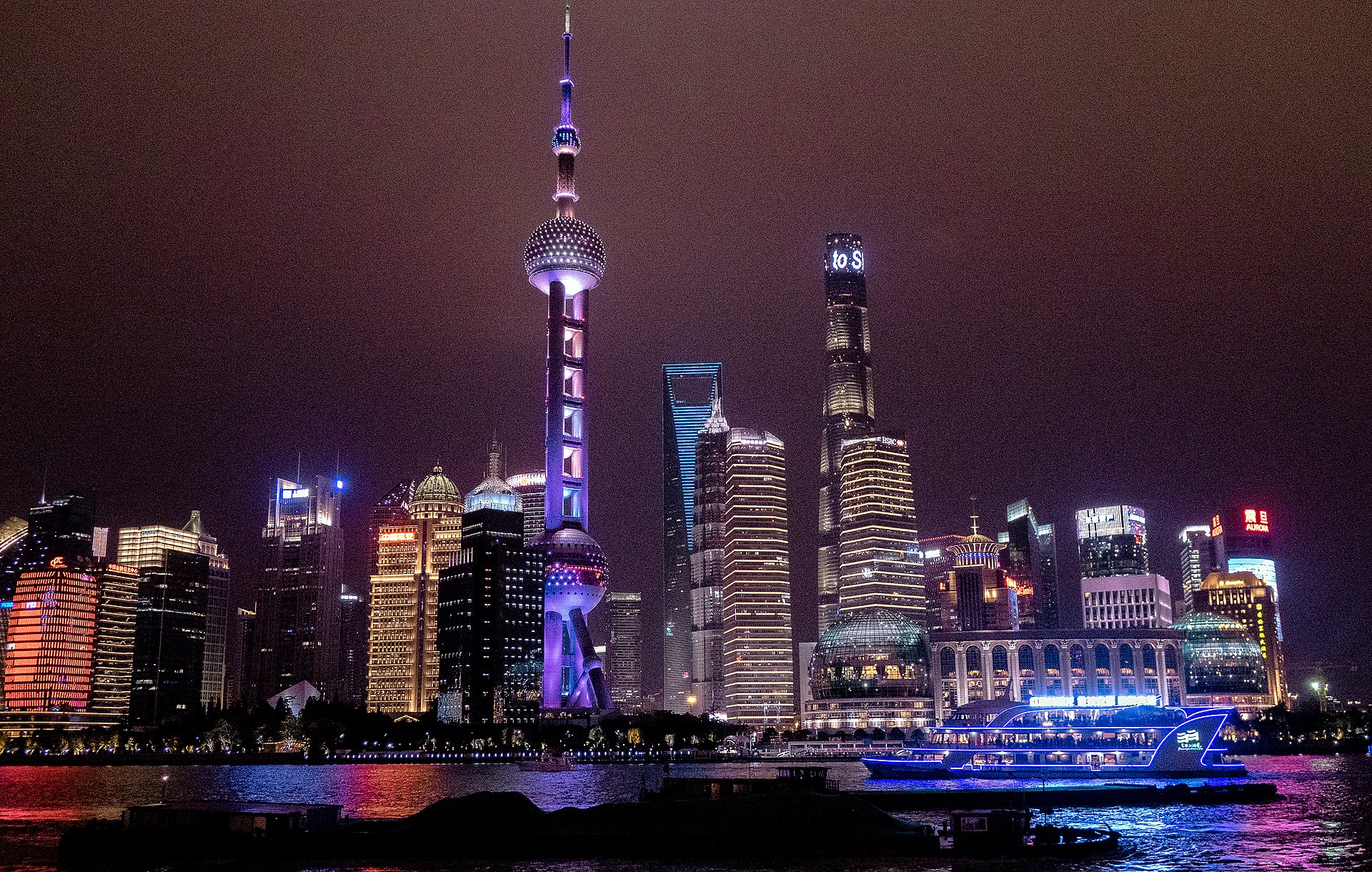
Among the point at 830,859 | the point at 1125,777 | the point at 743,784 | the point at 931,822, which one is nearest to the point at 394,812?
the point at 743,784

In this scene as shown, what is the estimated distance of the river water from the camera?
7588 centimetres

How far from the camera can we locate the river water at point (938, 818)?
2987 inches

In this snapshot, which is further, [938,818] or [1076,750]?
[1076,750]

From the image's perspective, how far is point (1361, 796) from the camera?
143500 mm

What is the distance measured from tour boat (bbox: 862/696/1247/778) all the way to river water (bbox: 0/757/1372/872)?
6848 mm

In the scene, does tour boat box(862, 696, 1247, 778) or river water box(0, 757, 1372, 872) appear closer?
river water box(0, 757, 1372, 872)

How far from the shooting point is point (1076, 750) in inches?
6344

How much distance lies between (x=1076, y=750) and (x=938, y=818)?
5722cm

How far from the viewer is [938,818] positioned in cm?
11088

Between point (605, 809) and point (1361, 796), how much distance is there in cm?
10119

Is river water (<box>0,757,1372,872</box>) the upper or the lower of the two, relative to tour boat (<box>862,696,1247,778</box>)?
lower

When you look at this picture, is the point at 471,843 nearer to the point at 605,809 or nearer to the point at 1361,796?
the point at 605,809

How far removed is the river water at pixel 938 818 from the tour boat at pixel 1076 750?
6848 millimetres

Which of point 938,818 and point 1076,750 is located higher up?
point 1076,750
